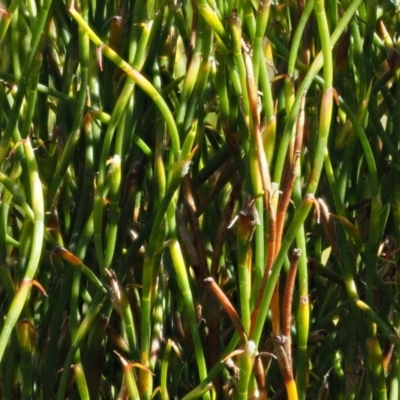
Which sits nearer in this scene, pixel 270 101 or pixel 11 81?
pixel 270 101

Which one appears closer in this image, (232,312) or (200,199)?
(232,312)

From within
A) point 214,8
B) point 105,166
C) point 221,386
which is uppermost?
point 214,8

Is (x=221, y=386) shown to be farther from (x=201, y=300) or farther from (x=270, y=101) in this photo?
(x=270, y=101)

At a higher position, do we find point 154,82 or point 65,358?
point 154,82

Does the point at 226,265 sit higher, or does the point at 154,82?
the point at 154,82

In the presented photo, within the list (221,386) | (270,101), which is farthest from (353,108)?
(221,386)

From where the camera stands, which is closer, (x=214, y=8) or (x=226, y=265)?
(x=214, y=8)

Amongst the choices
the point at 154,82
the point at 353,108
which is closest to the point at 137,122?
the point at 154,82

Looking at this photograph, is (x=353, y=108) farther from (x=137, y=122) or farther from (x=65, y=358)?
(x=65, y=358)
